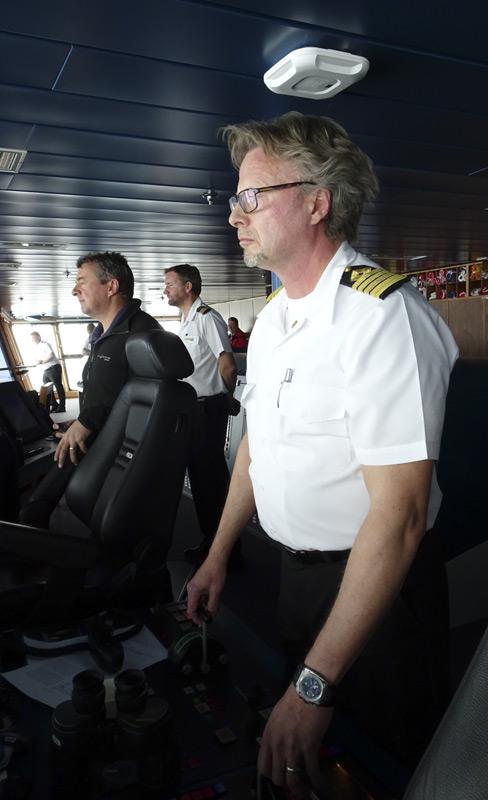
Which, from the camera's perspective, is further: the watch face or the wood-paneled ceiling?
the wood-paneled ceiling

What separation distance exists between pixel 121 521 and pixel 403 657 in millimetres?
1003

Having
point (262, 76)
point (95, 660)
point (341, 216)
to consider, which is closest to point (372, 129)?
point (262, 76)

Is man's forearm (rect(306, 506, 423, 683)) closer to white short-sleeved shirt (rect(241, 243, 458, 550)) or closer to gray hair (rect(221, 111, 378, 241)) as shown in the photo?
white short-sleeved shirt (rect(241, 243, 458, 550))

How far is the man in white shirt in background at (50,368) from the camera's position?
31.5 feet

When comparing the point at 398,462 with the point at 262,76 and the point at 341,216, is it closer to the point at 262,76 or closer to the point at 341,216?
the point at 341,216

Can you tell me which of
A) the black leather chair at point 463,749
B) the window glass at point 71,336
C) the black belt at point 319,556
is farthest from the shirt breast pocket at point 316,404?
the window glass at point 71,336

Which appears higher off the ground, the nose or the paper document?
the nose

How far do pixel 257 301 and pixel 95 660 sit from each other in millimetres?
13904

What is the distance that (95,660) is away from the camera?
152 cm

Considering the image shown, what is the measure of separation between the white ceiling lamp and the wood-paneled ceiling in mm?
38

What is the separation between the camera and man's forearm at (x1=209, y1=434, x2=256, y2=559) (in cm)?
123

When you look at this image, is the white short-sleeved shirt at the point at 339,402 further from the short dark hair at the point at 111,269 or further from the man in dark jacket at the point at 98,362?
the short dark hair at the point at 111,269

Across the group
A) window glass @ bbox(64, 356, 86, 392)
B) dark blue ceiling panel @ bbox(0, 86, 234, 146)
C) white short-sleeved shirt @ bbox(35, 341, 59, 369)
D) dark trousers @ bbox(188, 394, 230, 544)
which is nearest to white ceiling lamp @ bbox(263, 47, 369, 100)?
dark blue ceiling panel @ bbox(0, 86, 234, 146)

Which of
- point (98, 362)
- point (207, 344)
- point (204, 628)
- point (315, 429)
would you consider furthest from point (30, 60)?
point (204, 628)
